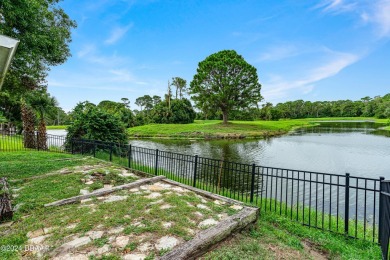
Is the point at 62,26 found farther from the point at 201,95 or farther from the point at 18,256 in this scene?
the point at 201,95

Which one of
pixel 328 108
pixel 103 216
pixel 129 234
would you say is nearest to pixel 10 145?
pixel 103 216

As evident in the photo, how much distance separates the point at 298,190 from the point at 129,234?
13.0 feet

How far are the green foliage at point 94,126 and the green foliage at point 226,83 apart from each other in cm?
2308

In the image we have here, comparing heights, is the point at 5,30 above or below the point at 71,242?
above

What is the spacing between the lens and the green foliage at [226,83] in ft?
115

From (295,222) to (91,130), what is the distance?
37.4ft

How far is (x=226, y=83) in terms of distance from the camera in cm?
3481

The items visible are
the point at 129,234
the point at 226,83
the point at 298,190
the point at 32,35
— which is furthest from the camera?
the point at 226,83

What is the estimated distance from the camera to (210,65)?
35.5 meters

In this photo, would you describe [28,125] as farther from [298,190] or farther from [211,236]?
[298,190]

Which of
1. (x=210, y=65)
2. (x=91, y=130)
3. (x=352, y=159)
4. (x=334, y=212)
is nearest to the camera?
(x=334, y=212)

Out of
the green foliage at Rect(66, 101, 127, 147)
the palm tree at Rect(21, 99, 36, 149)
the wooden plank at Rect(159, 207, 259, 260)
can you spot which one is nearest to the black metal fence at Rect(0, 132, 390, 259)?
the green foliage at Rect(66, 101, 127, 147)

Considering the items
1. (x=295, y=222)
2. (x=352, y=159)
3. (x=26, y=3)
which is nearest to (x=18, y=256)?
(x=295, y=222)

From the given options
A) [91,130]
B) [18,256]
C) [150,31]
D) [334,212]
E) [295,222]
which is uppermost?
[150,31]
